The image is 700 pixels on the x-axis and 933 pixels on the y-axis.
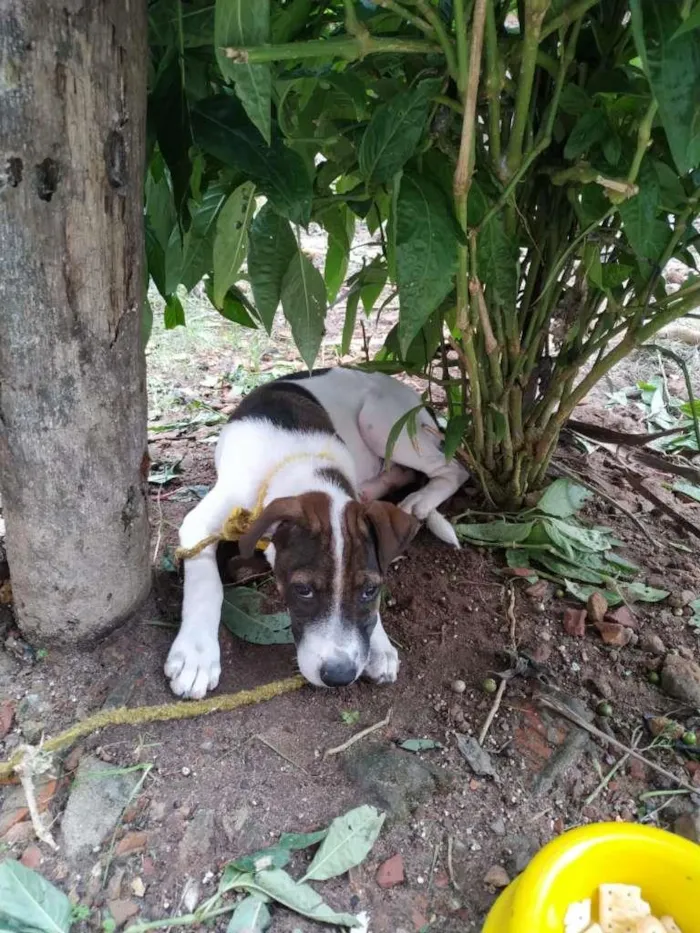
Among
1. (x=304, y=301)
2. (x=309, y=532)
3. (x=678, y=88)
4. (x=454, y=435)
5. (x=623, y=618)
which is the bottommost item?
(x=623, y=618)

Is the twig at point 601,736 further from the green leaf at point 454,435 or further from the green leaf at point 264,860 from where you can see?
the green leaf at point 264,860

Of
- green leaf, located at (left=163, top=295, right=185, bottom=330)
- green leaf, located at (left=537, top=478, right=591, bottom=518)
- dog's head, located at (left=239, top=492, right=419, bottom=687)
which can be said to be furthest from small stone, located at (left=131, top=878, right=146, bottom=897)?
green leaf, located at (left=537, top=478, right=591, bottom=518)

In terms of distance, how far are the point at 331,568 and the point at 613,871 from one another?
3.54 ft

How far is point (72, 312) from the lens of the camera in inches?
77.7

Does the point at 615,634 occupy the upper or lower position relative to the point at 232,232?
lower

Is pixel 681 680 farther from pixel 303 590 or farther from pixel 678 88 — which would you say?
pixel 678 88

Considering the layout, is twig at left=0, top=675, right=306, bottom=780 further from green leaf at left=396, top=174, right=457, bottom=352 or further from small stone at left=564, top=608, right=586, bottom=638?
green leaf at left=396, top=174, right=457, bottom=352

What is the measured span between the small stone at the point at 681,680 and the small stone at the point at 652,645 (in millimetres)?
82

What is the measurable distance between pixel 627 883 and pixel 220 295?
1.79 metres

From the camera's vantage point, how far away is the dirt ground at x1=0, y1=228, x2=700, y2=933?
1.95 m

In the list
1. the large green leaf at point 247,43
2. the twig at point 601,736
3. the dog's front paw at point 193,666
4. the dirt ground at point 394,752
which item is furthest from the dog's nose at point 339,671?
the large green leaf at point 247,43

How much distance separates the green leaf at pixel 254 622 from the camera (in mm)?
2637

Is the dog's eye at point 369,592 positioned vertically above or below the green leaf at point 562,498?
above

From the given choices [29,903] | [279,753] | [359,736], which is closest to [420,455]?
[359,736]
